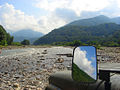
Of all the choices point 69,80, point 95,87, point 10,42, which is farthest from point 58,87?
point 10,42

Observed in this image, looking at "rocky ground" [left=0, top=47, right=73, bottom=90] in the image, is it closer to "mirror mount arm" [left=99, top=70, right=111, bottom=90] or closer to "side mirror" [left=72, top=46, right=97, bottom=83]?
"side mirror" [left=72, top=46, right=97, bottom=83]

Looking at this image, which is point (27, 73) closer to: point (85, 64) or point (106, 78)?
point (85, 64)

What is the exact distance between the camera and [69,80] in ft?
8.57

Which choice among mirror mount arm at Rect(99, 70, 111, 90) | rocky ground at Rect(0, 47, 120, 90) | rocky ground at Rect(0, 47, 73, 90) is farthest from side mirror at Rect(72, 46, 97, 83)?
rocky ground at Rect(0, 47, 73, 90)

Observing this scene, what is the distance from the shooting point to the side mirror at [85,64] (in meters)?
2.03

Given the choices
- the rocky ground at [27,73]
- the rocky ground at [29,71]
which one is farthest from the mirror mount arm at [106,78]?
the rocky ground at [27,73]

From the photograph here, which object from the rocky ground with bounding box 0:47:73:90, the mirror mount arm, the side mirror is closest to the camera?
the mirror mount arm

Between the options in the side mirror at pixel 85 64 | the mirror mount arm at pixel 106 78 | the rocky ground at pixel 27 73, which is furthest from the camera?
the rocky ground at pixel 27 73

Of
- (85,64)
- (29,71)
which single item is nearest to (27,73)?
(29,71)

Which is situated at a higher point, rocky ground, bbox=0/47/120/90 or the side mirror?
the side mirror

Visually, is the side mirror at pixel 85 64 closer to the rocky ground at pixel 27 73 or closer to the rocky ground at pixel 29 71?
the rocky ground at pixel 29 71

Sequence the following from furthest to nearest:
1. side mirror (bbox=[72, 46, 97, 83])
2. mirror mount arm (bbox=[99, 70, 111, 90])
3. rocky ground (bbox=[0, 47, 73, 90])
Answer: rocky ground (bbox=[0, 47, 73, 90]), side mirror (bbox=[72, 46, 97, 83]), mirror mount arm (bbox=[99, 70, 111, 90])

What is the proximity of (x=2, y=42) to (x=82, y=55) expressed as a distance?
9900 cm

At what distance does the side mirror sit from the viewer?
2033mm
